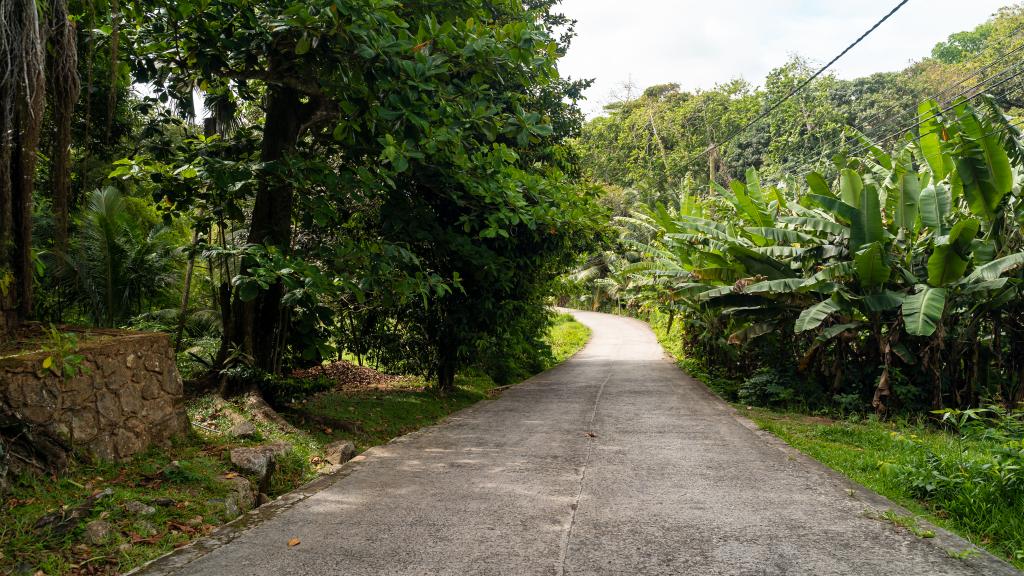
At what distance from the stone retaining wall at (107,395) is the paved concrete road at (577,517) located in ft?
4.19

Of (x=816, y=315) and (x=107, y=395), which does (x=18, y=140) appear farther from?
(x=816, y=315)

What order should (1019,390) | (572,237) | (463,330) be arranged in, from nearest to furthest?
(1019,390), (463,330), (572,237)

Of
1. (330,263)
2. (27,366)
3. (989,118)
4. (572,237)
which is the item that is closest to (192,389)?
(330,263)

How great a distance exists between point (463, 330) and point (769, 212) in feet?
19.4

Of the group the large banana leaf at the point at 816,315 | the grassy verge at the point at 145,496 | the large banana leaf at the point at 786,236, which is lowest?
the grassy verge at the point at 145,496

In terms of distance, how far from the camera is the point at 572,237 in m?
12.0

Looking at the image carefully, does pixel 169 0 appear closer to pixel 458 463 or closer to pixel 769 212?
pixel 458 463

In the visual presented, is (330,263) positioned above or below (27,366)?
above

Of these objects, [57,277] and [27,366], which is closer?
[27,366]

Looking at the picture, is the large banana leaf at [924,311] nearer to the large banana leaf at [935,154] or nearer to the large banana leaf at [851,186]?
the large banana leaf at [851,186]

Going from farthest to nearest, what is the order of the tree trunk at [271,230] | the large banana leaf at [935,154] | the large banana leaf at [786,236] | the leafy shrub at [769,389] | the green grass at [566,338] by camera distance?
the green grass at [566,338] → the leafy shrub at [769,389] → the large banana leaf at [786,236] → the large banana leaf at [935,154] → the tree trunk at [271,230]

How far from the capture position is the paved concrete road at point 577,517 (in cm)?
393

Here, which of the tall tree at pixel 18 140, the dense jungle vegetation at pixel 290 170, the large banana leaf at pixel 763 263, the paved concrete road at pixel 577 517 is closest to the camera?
the paved concrete road at pixel 577 517

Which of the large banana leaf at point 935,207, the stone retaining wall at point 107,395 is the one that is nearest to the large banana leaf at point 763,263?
the large banana leaf at point 935,207
